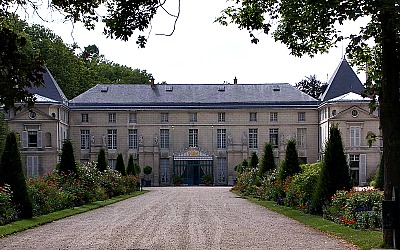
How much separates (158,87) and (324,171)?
42683 mm

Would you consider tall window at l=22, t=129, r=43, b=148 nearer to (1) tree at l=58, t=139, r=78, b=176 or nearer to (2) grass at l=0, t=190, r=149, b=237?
(1) tree at l=58, t=139, r=78, b=176

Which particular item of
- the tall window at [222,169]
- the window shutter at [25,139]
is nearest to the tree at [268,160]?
the tall window at [222,169]

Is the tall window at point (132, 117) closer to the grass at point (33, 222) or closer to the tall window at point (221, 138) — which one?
the tall window at point (221, 138)

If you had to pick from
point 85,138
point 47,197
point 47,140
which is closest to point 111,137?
point 85,138

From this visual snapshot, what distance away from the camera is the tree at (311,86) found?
6788 centimetres

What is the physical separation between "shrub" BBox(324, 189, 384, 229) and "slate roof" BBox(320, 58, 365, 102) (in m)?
39.7

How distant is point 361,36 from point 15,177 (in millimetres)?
10069

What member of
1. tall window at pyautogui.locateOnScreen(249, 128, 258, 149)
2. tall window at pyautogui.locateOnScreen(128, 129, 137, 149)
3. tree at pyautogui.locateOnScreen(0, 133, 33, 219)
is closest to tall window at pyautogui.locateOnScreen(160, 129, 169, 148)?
tall window at pyautogui.locateOnScreen(128, 129, 137, 149)

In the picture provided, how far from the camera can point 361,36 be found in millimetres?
9391

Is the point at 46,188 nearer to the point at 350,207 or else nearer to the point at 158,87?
the point at 350,207

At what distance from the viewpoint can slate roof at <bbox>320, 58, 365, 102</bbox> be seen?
54.5m

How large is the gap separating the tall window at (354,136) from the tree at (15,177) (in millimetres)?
38725

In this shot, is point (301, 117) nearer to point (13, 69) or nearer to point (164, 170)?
point (164, 170)

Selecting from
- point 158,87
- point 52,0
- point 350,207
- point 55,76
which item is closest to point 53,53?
point 55,76
